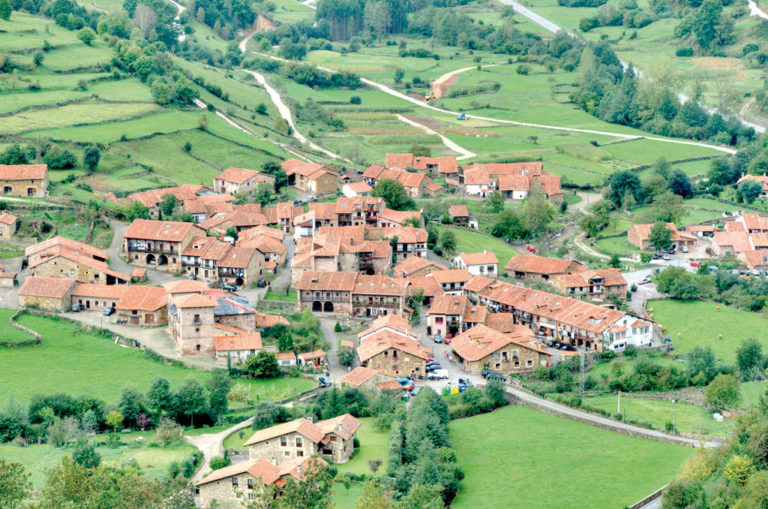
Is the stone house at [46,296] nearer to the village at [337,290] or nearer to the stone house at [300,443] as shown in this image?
the village at [337,290]

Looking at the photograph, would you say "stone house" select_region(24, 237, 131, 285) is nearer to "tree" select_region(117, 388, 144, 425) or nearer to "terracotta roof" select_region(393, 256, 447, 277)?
"tree" select_region(117, 388, 144, 425)

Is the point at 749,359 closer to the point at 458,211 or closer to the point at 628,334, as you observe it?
the point at 628,334

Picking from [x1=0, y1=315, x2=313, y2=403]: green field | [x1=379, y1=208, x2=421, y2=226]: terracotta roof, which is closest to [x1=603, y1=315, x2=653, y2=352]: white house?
[x1=0, y1=315, x2=313, y2=403]: green field

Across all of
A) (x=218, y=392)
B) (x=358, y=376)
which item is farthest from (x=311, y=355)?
(x=218, y=392)

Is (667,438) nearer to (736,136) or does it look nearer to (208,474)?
(208,474)

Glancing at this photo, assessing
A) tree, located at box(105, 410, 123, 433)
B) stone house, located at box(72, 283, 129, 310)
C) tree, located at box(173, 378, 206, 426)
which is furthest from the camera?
stone house, located at box(72, 283, 129, 310)
